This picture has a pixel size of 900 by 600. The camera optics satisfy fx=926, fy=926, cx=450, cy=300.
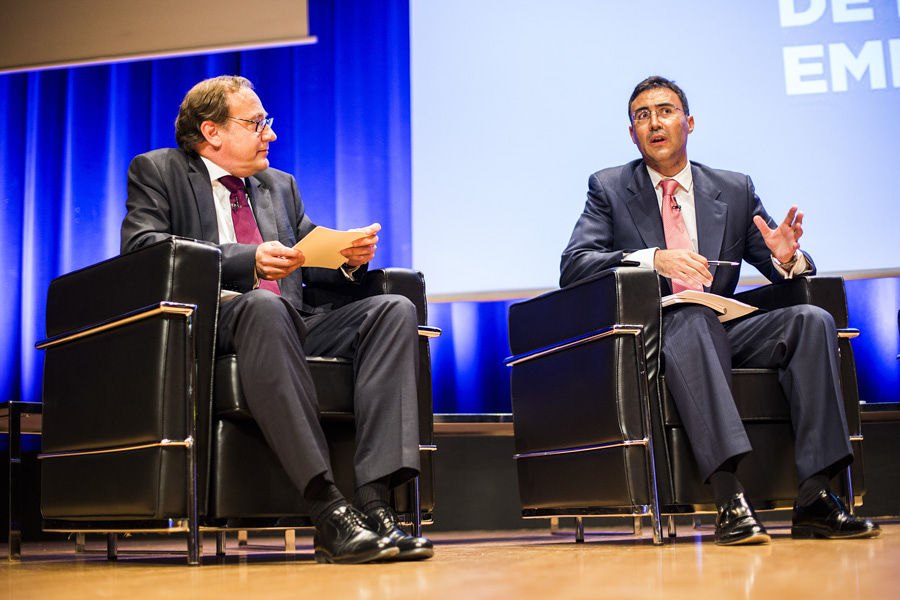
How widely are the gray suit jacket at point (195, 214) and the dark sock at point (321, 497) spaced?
50 cm

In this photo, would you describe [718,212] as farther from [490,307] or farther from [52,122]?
[52,122]

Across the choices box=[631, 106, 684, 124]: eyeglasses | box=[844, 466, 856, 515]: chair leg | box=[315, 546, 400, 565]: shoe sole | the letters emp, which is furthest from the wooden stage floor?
the letters emp

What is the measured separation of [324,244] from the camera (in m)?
2.07

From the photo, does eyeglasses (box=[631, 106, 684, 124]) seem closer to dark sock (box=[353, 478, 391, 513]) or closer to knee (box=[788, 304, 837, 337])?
knee (box=[788, 304, 837, 337])

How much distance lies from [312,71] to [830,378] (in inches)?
103

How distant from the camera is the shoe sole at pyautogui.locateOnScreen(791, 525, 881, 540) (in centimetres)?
204

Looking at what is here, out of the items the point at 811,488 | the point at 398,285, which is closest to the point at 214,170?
the point at 398,285

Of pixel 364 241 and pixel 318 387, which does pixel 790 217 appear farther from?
pixel 318 387

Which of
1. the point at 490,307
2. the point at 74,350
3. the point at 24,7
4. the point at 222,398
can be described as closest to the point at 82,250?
the point at 24,7

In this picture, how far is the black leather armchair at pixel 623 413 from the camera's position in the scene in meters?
2.14

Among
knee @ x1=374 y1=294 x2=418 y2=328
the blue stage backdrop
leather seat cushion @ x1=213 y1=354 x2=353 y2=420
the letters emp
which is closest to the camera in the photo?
leather seat cushion @ x1=213 y1=354 x2=353 y2=420

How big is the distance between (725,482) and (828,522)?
258mm

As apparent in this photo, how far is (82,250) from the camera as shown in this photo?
400 cm

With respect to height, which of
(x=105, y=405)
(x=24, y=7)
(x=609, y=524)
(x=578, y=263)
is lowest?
(x=609, y=524)
